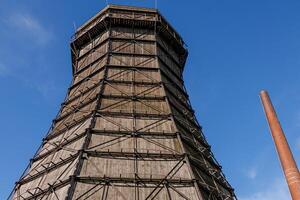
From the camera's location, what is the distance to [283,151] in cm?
519

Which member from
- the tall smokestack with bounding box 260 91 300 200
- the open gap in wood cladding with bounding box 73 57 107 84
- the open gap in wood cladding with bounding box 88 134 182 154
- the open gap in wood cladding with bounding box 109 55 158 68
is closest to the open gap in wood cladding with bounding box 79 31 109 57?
the open gap in wood cladding with bounding box 73 57 107 84

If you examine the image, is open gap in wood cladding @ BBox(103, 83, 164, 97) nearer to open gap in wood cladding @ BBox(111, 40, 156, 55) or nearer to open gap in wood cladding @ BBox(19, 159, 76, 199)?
open gap in wood cladding @ BBox(111, 40, 156, 55)

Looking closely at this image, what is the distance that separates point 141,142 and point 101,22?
10957 mm

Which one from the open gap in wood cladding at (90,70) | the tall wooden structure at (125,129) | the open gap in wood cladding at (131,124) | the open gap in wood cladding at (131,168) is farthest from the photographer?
the open gap in wood cladding at (90,70)

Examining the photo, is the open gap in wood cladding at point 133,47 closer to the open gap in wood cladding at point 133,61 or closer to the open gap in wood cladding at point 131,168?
the open gap in wood cladding at point 133,61

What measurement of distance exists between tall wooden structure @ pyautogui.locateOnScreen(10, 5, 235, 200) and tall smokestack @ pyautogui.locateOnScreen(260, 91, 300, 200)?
856 cm

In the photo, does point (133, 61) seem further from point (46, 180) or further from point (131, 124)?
point (46, 180)

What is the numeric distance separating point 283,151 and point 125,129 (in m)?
11.8

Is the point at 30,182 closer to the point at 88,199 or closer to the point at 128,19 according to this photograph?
the point at 88,199

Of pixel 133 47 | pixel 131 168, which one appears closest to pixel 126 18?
pixel 133 47

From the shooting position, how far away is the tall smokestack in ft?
16.1

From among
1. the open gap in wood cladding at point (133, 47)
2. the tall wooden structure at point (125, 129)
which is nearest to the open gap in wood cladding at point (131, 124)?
the tall wooden structure at point (125, 129)

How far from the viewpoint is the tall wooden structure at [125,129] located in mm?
14016

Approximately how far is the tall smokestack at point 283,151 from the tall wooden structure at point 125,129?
337 inches
